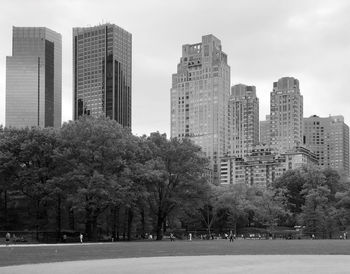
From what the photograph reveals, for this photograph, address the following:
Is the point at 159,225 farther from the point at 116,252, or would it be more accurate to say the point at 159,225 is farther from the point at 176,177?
the point at 116,252

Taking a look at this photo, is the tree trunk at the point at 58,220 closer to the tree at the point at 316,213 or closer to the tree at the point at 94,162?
the tree at the point at 94,162

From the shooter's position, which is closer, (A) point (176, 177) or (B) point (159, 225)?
(B) point (159, 225)

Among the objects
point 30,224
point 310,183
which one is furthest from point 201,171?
point 310,183

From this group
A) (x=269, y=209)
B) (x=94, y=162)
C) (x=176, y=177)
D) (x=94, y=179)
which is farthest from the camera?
(x=269, y=209)

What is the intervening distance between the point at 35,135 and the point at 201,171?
2942 centimetres

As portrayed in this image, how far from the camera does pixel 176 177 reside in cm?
9769

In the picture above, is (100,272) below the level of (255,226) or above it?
above

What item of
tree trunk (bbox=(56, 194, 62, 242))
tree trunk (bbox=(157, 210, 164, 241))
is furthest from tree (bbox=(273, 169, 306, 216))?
tree trunk (bbox=(56, 194, 62, 242))

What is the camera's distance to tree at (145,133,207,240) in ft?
317

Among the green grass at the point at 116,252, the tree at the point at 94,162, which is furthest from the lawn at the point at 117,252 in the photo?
the tree at the point at 94,162

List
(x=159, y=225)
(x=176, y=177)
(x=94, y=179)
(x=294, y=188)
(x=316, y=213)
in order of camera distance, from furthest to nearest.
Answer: (x=294, y=188) → (x=316, y=213) → (x=176, y=177) → (x=159, y=225) → (x=94, y=179)

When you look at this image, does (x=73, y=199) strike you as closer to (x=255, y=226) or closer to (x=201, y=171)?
(x=201, y=171)

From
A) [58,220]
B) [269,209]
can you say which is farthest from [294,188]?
[58,220]

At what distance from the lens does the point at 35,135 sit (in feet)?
280
